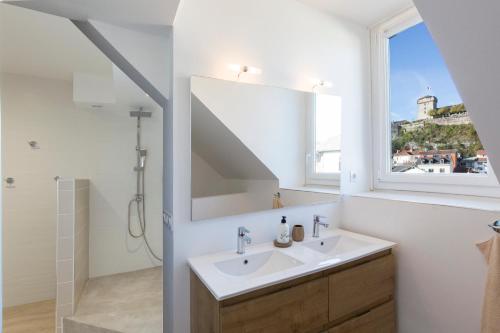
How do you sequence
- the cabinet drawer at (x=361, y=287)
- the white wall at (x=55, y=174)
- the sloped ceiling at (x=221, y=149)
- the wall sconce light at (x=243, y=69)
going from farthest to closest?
1. the white wall at (x=55, y=174)
2. the wall sconce light at (x=243, y=69)
3. the sloped ceiling at (x=221, y=149)
4. the cabinet drawer at (x=361, y=287)

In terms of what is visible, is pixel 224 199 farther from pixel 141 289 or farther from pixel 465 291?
pixel 141 289

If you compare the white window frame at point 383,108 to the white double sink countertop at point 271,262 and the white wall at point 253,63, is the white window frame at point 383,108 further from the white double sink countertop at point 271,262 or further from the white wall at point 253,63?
the white double sink countertop at point 271,262

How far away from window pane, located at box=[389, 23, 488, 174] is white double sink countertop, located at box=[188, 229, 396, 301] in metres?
0.74

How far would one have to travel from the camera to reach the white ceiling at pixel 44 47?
189 centimetres

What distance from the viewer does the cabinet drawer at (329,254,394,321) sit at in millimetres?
1359

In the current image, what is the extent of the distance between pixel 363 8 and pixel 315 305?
2.14 m

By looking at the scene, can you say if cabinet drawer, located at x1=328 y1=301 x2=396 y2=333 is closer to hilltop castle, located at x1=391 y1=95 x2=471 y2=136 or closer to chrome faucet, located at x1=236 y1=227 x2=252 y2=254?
chrome faucet, located at x1=236 y1=227 x2=252 y2=254

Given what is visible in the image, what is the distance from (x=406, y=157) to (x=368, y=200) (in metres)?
0.53

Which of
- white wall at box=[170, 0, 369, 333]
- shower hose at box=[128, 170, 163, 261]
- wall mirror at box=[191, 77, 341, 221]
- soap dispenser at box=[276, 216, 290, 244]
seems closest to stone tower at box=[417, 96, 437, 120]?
white wall at box=[170, 0, 369, 333]

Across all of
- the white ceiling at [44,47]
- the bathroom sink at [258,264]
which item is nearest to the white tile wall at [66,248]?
the white ceiling at [44,47]

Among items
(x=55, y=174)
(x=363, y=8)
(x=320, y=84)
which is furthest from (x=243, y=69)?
(x=55, y=174)

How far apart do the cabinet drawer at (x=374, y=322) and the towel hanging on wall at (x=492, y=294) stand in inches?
18.0

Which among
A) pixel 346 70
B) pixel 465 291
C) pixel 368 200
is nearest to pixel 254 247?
pixel 368 200

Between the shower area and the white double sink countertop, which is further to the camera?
the shower area
